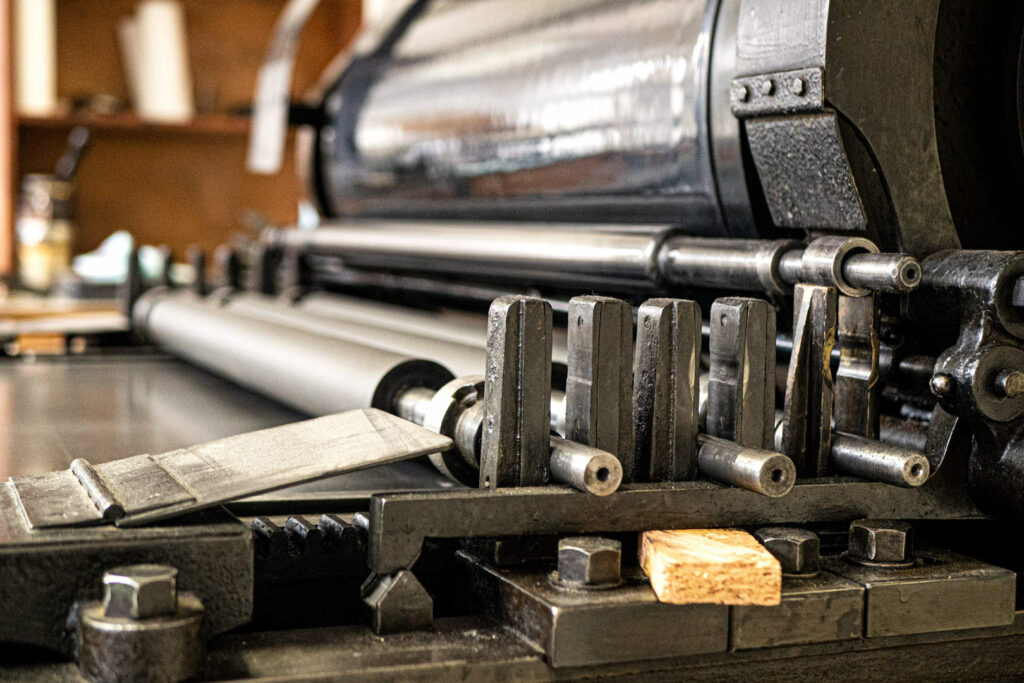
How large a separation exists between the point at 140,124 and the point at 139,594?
4665 mm

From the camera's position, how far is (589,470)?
2.80 feet

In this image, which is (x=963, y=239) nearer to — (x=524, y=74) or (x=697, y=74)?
(x=697, y=74)

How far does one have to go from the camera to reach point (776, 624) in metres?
0.84

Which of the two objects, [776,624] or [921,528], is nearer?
[776,624]

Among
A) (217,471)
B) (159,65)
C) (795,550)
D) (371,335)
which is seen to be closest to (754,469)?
(795,550)

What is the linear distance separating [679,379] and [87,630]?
0.48 metres

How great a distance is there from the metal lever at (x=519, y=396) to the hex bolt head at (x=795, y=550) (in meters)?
0.18

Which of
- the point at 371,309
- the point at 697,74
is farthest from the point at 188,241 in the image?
the point at 697,74

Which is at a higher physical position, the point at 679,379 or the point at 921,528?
the point at 679,379

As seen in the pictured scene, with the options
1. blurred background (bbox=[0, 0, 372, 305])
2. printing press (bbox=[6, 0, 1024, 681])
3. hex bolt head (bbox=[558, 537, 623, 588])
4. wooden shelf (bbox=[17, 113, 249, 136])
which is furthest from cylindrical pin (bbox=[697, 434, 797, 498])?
wooden shelf (bbox=[17, 113, 249, 136])

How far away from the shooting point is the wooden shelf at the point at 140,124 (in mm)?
4867

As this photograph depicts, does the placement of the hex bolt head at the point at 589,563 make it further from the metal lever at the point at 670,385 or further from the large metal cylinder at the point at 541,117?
the large metal cylinder at the point at 541,117

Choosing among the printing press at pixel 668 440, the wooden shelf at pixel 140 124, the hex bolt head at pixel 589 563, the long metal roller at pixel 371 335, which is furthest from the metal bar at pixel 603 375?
the wooden shelf at pixel 140 124

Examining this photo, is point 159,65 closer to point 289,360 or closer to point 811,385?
point 289,360
